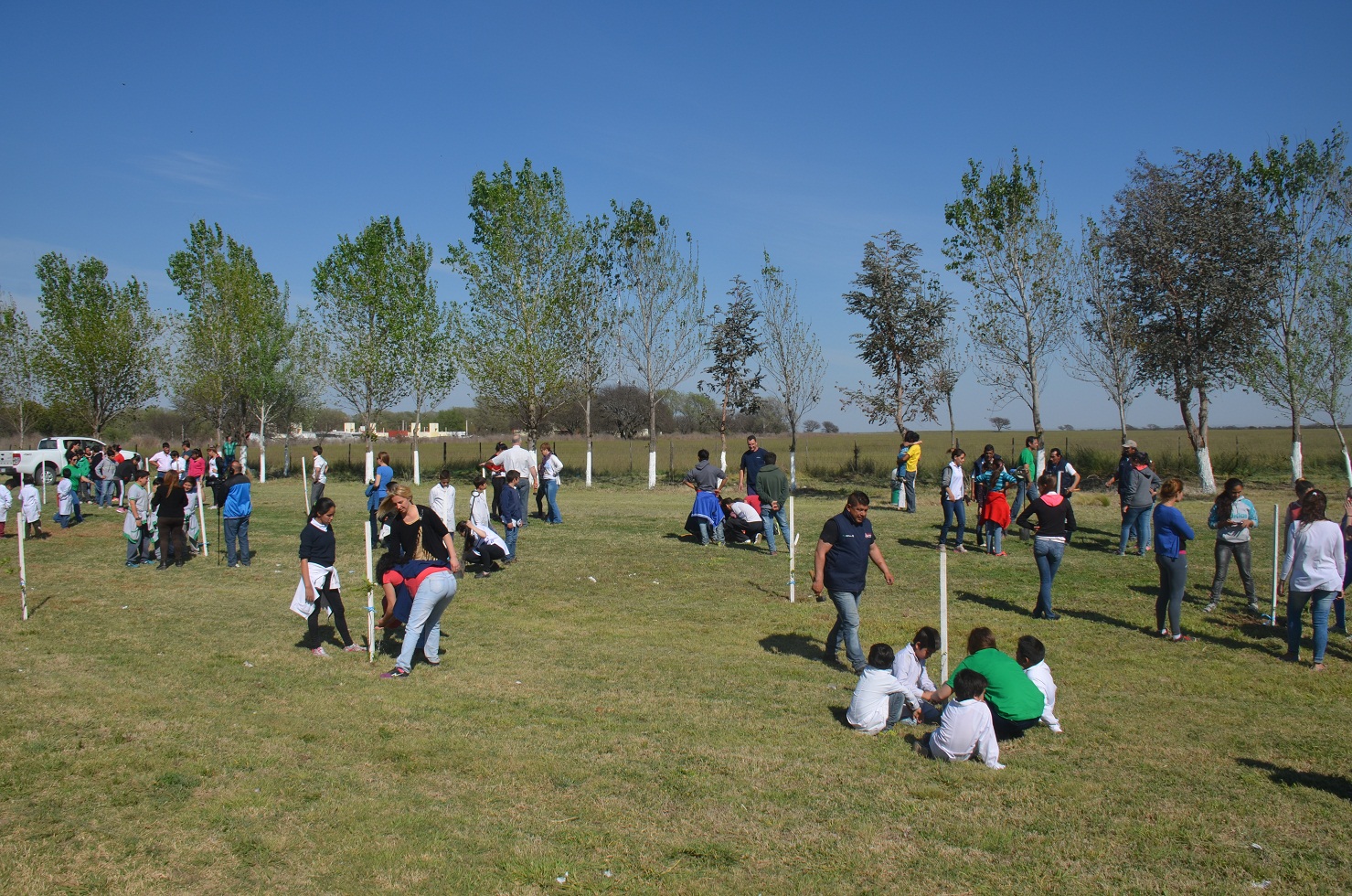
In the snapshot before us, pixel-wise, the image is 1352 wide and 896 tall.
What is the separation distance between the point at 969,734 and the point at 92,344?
4168 centimetres

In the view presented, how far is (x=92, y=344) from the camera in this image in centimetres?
3744

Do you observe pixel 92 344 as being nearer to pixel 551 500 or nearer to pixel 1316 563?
pixel 551 500

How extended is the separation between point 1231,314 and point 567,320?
22060 mm

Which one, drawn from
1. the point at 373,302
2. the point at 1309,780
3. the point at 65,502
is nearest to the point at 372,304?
the point at 373,302

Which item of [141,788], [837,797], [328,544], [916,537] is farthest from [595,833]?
[916,537]

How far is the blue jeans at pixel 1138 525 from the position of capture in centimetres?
1492

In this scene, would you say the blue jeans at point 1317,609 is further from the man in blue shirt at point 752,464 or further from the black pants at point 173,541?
the black pants at point 173,541

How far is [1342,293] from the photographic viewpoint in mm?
26750

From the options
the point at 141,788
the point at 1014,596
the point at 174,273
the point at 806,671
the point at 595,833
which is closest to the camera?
the point at 595,833

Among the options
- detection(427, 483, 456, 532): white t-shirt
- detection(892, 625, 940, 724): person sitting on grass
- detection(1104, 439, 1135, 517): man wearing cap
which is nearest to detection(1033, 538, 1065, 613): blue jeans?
detection(892, 625, 940, 724): person sitting on grass

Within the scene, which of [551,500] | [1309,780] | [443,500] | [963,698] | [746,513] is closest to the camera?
[1309,780]

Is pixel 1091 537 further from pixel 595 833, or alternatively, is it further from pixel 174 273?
pixel 174 273

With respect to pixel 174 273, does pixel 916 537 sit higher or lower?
lower

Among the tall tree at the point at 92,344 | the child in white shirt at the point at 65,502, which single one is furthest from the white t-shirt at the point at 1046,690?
the tall tree at the point at 92,344
